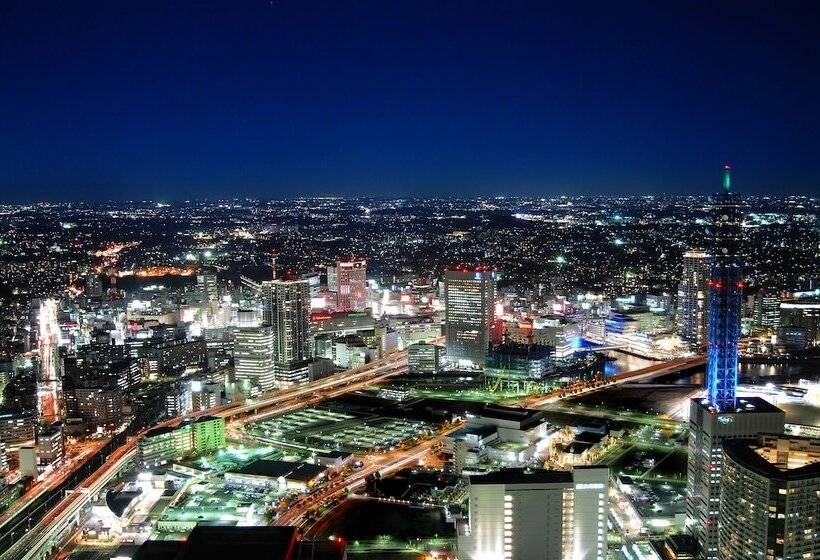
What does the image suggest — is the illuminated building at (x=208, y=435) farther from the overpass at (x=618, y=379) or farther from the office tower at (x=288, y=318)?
the overpass at (x=618, y=379)

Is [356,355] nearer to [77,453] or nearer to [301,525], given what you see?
[77,453]

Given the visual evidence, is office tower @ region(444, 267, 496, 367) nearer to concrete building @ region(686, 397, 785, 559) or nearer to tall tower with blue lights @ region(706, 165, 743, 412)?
tall tower with blue lights @ region(706, 165, 743, 412)

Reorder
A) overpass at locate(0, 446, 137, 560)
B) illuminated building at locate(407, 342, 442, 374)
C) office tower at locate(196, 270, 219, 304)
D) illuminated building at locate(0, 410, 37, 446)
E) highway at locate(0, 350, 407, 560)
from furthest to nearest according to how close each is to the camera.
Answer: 1. office tower at locate(196, 270, 219, 304)
2. illuminated building at locate(407, 342, 442, 374)
3. illuminated building at locate(0, 410, 37, 446)
4. highway at locate(0, 350, 407, 560)
5. overpass at locate(0, 446, 137, 560)

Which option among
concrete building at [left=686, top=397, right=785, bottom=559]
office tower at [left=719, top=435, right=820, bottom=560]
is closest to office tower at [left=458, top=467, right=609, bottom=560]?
concrete building at [left=686, top=397, right=785, bottom=559]

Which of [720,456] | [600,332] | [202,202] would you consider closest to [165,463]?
[720,456]

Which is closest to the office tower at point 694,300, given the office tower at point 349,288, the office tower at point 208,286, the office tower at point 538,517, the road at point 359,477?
the office tower at point 349,288

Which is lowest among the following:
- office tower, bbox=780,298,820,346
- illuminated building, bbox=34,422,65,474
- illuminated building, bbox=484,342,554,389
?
illuminated building, bbox=34,422,65,474
